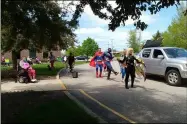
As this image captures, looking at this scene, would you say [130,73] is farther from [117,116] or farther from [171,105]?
[117,116]

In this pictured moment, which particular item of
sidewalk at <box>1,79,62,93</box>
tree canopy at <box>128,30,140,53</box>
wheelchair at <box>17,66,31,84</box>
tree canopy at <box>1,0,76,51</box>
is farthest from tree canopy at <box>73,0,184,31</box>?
tree canopy at <box>128,30,140,53</box>

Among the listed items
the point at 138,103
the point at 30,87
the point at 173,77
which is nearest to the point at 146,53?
the point at 173,77

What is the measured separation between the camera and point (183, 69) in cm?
1405

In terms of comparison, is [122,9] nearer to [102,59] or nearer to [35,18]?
[35,18]

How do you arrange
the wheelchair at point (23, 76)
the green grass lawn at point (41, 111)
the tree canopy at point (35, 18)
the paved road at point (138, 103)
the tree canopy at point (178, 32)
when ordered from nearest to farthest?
the tree canopy at point (35, 18)
the green grass lawn at point (41, 111)
the paved road at point (138, 103)
the wheelchair at point (23, 76)
the tree canopy at point (178, 32)

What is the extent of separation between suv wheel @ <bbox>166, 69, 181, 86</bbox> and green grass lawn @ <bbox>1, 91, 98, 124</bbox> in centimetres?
582

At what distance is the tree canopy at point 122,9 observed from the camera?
26.5ft

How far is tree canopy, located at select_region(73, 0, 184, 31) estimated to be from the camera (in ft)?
26.5

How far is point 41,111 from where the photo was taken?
8078 millimetres

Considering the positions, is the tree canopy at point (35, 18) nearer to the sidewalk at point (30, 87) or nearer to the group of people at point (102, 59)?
the sidewalk at point (30, 87)

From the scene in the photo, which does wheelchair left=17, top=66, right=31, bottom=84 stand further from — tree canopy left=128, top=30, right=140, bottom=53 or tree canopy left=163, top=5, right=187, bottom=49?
tree canopy left=128, top=30, right=140, bottom=53

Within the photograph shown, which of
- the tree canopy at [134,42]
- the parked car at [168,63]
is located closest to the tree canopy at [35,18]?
the parked car at [168,63]

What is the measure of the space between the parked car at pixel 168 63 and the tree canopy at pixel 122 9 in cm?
624

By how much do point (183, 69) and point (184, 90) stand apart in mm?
1136
